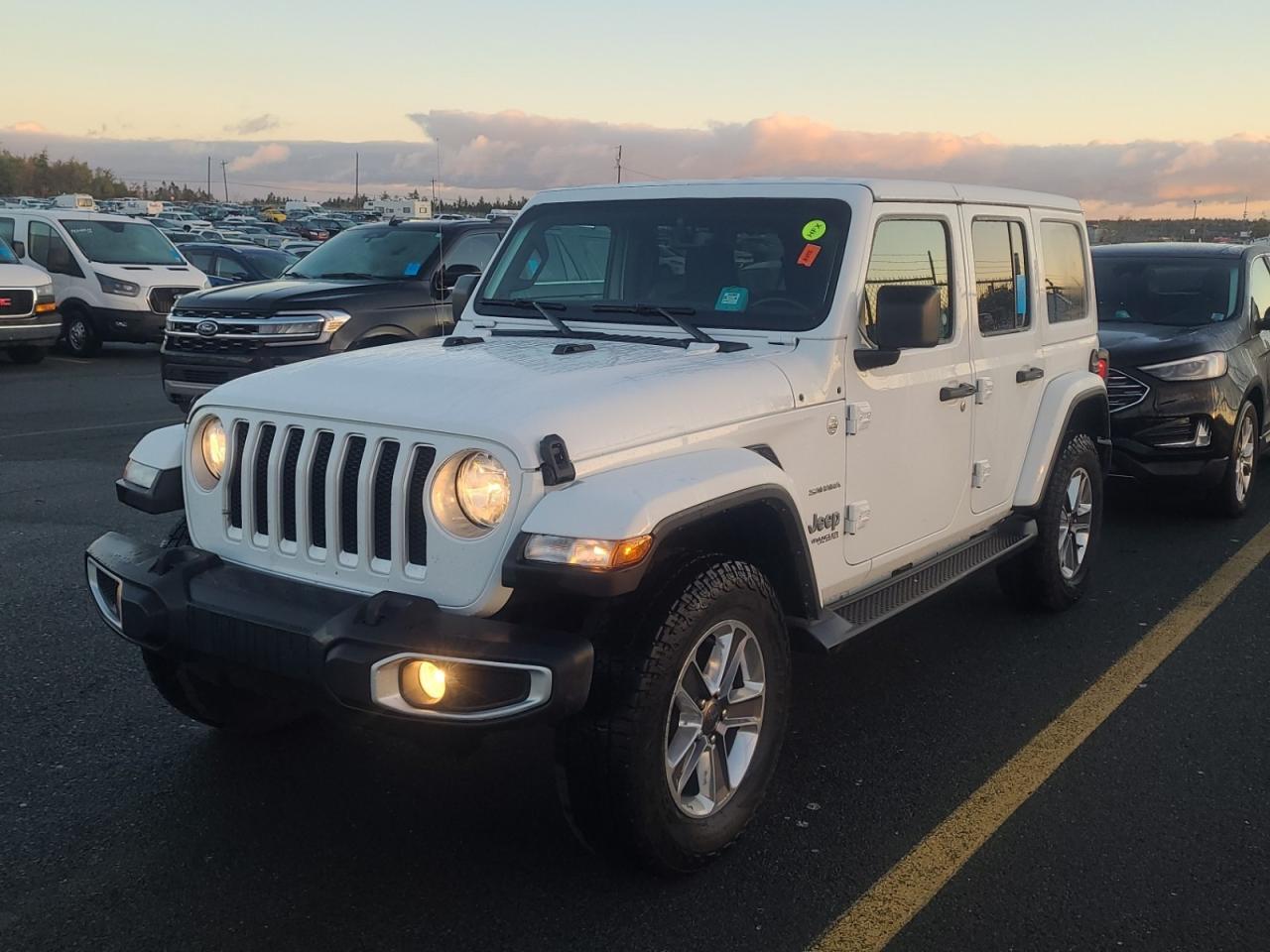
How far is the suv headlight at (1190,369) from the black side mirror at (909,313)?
445 cm

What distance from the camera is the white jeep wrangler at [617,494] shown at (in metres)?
3.12

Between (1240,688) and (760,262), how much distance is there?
268 centimetres

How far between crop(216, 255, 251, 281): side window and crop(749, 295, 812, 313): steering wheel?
58.5ft

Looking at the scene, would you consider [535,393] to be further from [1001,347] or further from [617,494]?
[1001,347]

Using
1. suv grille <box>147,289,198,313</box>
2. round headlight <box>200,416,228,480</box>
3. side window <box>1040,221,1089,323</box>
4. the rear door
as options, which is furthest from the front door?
suv grille <box>147,289,198,313</box>

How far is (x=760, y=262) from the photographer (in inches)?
177

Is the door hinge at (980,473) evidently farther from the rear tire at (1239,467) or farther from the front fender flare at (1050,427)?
the rear tire at (1239,467)

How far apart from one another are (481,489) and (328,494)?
47 centimetres

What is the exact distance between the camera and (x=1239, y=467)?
820 centimetres

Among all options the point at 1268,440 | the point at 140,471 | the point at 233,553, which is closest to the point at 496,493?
the point at 233,553

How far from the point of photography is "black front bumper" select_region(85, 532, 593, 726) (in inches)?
118

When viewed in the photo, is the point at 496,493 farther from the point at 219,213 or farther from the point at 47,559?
the point at 219,213

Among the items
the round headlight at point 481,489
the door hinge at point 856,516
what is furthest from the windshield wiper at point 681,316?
the round headlight at point 481,489

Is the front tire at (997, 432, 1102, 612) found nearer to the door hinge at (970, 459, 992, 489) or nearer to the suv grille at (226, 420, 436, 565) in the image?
the door hinge at (970, 459, 992, 489)
